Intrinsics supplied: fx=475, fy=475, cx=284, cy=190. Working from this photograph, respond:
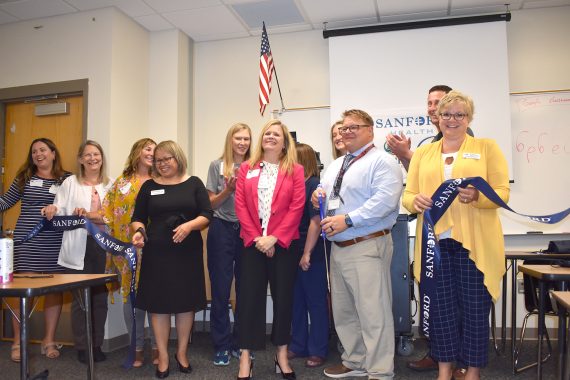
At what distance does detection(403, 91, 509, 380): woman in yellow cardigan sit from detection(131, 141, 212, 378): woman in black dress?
1.47 meters

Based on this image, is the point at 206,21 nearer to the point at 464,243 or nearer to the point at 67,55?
the point at 67,55

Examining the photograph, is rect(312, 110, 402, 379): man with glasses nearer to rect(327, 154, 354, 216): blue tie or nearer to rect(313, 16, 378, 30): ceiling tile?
rect(327, 154, 354, 216): blue tie

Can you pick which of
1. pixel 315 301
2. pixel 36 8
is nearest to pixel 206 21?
pixel 36 8

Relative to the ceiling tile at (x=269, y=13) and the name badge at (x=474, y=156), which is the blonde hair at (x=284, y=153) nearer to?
the name badge at (x=474, y=156)

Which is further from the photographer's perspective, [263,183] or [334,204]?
[263,183]

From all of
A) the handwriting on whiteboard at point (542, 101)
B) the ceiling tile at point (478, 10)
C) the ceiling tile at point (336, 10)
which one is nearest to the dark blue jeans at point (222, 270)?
the ceiling tile at point (336, 10)

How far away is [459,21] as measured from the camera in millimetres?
4684

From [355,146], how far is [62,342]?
3206 millimetres

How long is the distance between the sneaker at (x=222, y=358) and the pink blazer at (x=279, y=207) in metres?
1.03

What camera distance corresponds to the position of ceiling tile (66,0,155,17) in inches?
179

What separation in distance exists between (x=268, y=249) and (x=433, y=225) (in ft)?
3.11

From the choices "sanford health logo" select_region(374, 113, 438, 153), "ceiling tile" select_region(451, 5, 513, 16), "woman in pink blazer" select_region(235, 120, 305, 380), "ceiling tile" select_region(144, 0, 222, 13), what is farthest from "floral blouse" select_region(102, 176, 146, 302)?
"ceiling tile" select_region(451, 5, 513, 16)

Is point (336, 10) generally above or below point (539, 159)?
above

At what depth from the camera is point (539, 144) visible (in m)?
4.55
